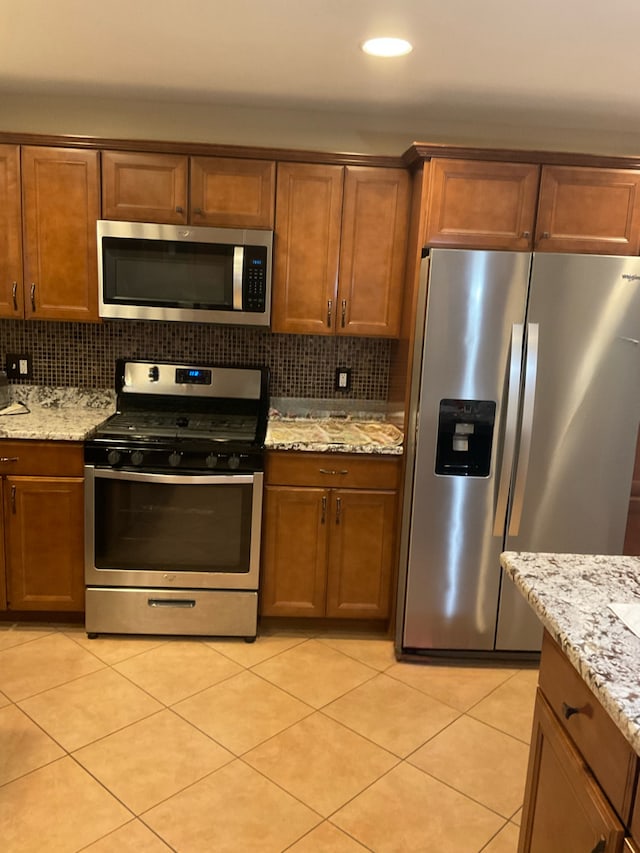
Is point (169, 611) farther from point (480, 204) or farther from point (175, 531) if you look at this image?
point (480, 204)

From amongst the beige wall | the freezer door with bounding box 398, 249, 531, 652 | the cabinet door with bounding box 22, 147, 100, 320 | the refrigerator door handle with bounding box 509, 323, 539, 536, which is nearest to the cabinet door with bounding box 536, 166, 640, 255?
the freezer door with bounding box 398, 249, 531, 652

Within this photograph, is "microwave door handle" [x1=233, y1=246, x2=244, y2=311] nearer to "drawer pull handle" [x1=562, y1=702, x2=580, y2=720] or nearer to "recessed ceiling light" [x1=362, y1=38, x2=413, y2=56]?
"recessed ceiling light" [x1=362, y1=38, x2=413, y2=56]

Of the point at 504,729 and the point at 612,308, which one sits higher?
the point at 612,308

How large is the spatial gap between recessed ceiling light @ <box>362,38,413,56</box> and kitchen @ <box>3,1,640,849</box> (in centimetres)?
133

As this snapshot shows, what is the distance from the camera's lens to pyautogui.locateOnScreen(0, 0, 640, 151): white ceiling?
2104mm

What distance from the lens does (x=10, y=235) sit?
3.00 m

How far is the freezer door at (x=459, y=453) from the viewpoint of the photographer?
2639 millimetres

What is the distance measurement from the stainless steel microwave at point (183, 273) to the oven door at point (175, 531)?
2.41 feet

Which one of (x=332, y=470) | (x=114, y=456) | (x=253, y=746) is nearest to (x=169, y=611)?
(x=114, y=456)

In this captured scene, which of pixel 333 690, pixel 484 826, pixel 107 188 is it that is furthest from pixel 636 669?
pixel 107 188

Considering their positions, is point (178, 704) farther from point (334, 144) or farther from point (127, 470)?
point (334, 144)

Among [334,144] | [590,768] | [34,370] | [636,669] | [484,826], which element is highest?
[334,144]

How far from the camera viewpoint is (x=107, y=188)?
117 inches

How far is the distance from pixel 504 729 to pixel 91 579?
179 cm
